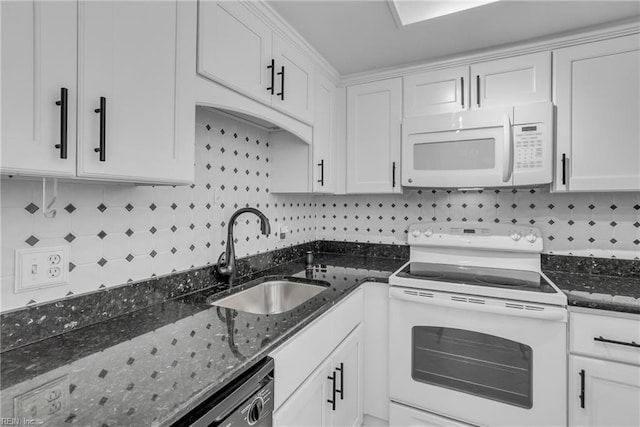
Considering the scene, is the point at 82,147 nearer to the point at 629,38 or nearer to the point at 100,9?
the point at 100,9

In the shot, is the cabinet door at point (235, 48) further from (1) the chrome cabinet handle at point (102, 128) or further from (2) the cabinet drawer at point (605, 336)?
(2) the cabinet drawer at point (605, 336)

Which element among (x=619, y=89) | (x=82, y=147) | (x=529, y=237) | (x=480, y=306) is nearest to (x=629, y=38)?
(x=619, y=89)

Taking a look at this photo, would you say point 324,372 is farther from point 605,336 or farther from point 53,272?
point 605,336

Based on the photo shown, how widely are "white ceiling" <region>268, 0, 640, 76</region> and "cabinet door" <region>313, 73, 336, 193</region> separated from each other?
0.23 m

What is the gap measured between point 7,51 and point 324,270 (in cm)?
169

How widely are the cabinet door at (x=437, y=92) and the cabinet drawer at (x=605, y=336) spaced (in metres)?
1.30

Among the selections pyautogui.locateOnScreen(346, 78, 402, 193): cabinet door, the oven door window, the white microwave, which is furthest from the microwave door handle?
the oven door window

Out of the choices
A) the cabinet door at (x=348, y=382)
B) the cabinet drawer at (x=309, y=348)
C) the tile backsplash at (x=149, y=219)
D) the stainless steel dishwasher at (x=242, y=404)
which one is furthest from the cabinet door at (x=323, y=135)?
the stainless steel dishwasher at (x=242, y=404)

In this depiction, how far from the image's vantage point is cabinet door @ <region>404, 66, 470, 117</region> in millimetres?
1980

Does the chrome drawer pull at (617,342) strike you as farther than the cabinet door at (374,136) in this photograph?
No

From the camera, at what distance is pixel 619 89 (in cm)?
165

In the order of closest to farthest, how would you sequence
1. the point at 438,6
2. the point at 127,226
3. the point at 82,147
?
the point at 82,147
the point at 127,226
the point at 438,6

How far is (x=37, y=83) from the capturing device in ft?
2.30

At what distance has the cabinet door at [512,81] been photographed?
1.80m
